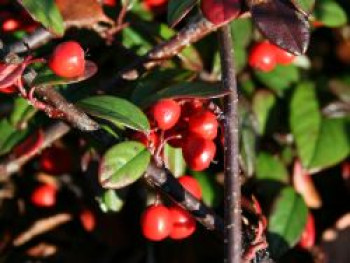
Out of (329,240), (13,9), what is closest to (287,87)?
(329,240)

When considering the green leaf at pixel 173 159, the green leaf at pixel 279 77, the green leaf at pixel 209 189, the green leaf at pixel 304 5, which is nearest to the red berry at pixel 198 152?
the green leaf at pixel 173 159

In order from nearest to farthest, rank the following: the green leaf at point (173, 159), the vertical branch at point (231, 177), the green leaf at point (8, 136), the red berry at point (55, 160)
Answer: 1. the vertical branch at point (231, 177)
2. the green leaf at point (173, 159)
3. the green leaf at point (8, 136)
4. the red berry at point (55, 160)

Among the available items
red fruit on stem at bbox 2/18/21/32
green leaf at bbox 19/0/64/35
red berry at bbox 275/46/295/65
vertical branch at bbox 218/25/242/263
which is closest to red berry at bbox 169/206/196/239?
vertical branch at bbox 218/25/242/263

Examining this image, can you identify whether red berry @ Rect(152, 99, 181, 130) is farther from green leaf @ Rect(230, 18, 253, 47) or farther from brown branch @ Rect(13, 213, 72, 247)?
brown branch @ Rect(13, 213, 72, 247)

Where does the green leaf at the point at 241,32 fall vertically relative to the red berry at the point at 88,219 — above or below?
above

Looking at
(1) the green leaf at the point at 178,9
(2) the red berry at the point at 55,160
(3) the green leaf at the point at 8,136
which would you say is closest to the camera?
(1) the green leaf at the point at 178,9

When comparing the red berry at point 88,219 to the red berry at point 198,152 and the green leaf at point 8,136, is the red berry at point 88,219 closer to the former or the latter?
the green leaf at point 8,136

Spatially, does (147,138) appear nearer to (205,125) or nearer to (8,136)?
(205,125)
